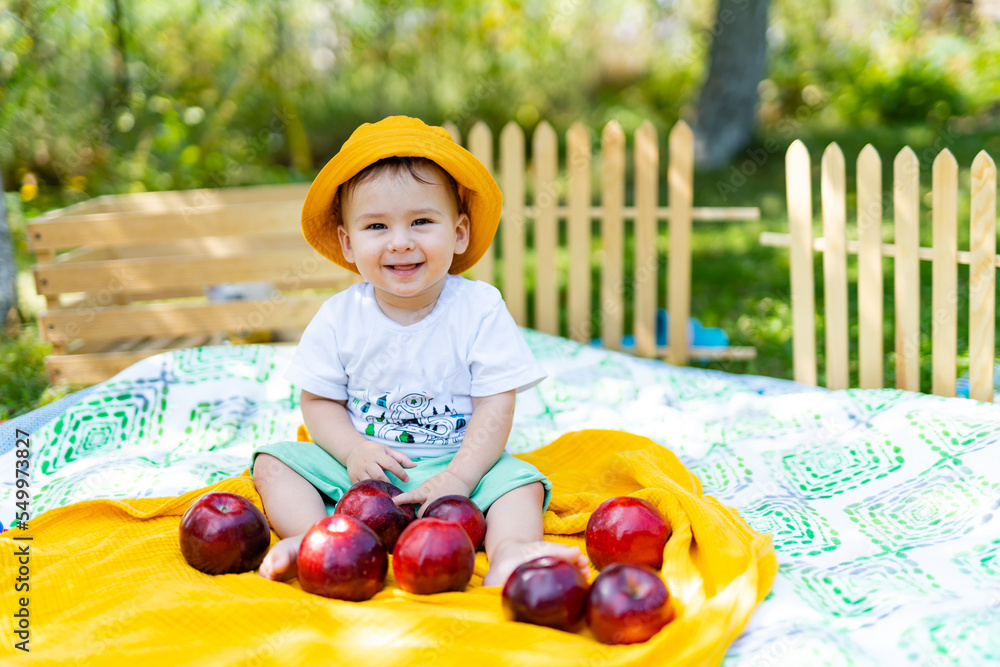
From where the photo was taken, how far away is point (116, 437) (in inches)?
140

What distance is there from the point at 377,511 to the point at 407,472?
37 cm

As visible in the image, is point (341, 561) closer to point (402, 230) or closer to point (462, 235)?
point (402, 230)

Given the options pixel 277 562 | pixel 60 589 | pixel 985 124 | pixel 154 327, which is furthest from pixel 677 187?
pixel 985 124

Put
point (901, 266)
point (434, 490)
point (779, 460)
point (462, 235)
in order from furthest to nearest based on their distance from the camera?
point (901, 266)
point (779, 460)
point (462, 235)
point (434, 490)

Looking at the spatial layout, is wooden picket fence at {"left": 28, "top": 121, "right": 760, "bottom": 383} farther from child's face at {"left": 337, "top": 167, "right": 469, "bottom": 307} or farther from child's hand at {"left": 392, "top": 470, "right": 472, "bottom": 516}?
child's hand at {"left": 392, "top": 470, "right": 472, "bottom": 516}

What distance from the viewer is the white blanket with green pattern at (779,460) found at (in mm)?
2080

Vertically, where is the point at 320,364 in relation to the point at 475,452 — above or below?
above

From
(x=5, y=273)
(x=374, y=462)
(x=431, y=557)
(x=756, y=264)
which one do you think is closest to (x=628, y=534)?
(x=431, y=557)

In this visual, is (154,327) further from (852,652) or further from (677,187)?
(852,652)

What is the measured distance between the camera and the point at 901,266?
3854 millimetres

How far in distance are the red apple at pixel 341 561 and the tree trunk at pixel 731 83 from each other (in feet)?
30.2

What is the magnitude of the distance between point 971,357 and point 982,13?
12644 millimetres

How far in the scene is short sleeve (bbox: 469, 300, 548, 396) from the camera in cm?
276

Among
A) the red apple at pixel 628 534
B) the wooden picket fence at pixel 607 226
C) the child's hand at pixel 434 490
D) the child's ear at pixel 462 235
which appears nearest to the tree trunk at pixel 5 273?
the wooden picket fence at pixel 607 226
